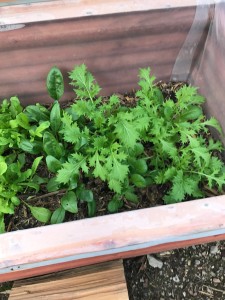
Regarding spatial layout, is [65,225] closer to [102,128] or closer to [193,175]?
[102,128]

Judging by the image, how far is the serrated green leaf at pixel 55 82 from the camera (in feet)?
4.54

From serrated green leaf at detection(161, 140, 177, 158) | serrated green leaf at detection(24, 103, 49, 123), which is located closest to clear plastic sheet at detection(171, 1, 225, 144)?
serrated green leaf at detection(161, 140, 177, 158)

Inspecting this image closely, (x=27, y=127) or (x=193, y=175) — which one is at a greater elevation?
(x=27, y=127)

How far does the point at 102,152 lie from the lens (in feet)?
3.96

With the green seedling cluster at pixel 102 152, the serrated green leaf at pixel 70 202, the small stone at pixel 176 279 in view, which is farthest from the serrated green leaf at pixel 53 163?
the small stone at pixel 176 279

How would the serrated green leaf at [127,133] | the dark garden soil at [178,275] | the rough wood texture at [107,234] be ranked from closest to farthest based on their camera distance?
1. the rough wood texture at [107,234]
2. the serrated green leaf at [127,133]
3. the dark garden soil at [178,275]

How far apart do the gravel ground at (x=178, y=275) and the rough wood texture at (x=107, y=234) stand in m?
0.56

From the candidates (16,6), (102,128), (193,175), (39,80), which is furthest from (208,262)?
(16,6)

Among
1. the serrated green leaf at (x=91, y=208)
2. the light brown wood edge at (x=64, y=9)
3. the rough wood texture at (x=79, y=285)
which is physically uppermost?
the light brown wood edge at (x=64, y=9)

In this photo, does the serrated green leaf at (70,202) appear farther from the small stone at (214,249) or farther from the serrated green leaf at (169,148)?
the small stone at (214,249)

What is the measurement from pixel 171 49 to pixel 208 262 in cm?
94

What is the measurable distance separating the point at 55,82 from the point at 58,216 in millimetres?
531

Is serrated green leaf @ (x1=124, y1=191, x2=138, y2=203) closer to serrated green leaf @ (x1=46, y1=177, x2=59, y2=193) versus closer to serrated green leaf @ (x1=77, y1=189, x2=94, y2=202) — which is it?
serrated green leaf @ (x1=77, y1=189, x2=94, y2=202)

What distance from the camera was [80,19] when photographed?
1.29 m
